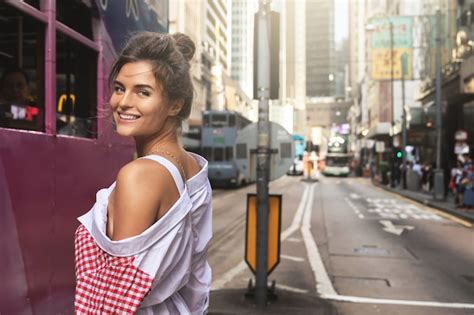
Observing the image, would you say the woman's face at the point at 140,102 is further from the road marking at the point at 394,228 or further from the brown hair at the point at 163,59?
the road marking at the point at 394,228

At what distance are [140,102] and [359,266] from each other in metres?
7.48

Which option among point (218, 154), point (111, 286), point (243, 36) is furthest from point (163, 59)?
point (218, 154)

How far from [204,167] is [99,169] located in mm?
1632

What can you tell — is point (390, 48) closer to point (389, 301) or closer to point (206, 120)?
point (206, 120)

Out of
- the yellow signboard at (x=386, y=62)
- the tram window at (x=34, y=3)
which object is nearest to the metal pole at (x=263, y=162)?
the tram window at (x=34, y=3)

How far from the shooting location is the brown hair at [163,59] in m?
1.57

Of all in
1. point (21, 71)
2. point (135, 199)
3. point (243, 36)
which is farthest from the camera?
point (243, 36)

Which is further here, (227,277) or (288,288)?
(227,277)

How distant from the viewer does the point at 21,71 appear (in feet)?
10.3

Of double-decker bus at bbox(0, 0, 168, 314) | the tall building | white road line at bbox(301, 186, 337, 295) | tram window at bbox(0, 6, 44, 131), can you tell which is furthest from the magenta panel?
white road line at bbox(301, 186, 337, 295)

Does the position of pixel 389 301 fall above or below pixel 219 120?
below

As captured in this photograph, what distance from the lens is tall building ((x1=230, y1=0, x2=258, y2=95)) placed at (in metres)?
5.92

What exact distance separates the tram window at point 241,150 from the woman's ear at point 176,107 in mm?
4360

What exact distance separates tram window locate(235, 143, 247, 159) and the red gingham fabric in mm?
4605
